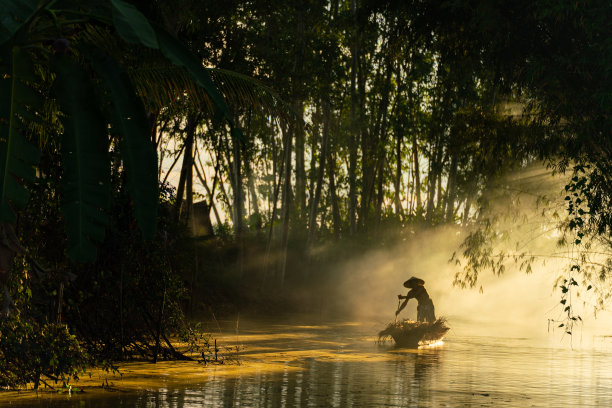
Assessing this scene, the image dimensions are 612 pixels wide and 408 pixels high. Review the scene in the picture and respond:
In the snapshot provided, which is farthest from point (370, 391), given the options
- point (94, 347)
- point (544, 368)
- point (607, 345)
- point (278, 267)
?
point (278, 267)

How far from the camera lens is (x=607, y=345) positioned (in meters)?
22.3

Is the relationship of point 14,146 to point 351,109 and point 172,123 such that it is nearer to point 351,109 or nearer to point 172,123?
point 172,123

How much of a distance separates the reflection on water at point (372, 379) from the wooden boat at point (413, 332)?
27cm

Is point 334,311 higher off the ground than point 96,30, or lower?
lower

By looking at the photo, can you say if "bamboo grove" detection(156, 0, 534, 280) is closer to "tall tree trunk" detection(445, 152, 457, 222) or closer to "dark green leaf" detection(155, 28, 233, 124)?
"tall tree trunk" detection(445, 152, 457, 222)

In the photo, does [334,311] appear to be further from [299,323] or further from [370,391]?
[370,391]

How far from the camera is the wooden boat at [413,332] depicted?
62.1ft

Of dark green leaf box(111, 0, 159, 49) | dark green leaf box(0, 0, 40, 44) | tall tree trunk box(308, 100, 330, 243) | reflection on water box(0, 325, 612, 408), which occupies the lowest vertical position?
reflection on water box(0, 325, 612, 408)

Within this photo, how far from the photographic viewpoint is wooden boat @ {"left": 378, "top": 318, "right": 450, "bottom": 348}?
62.1ft

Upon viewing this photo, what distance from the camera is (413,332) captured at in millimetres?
18969

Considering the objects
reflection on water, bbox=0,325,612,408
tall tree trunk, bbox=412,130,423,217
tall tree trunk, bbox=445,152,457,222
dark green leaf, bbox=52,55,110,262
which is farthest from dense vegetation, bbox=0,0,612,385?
tall tree trunk, bbox=412,130,423,217

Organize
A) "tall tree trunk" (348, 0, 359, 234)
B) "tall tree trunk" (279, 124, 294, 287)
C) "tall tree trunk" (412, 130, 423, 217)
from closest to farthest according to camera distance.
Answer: "tall tree trunk" (279, 124, 294, 287)
"tall tree trunk" (348, 0, 359, 234)
"tall tree trunk" (412, 130, 423, 217)

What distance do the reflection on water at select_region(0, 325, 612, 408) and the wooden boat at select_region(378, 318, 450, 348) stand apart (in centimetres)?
27

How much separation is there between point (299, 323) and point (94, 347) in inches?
514
